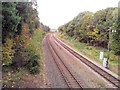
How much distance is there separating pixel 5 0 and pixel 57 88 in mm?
6641

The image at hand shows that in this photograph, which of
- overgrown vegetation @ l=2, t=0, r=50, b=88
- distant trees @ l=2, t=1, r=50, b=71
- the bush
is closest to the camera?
distant trees @ l=2, t=1, r=50, b=71

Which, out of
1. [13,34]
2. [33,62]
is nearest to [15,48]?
[33,62]

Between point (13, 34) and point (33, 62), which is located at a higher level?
point (13, 34)

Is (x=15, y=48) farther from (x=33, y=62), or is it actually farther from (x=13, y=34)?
(x=13, y=34)

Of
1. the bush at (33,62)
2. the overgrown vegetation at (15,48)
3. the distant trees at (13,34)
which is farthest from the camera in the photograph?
the bush at (33,62)

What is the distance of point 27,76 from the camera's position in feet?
67.0

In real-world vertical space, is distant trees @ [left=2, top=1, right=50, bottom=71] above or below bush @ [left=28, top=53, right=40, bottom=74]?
above

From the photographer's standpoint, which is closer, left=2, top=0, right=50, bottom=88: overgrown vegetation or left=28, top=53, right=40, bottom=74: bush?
left=2, top=0, right=50, bottom=88: overgrown vegetation

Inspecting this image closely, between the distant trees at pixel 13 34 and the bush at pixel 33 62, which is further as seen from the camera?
the bush at pixel 33 62

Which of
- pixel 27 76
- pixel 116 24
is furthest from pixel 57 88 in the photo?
pixel 116 24

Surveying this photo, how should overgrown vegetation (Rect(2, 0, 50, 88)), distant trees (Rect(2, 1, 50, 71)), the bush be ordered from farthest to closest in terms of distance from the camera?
the bush, overgrown vegetation (Rect(2, 0, 50, 88)), distant trees (Rect(2, 1, 50, 71))

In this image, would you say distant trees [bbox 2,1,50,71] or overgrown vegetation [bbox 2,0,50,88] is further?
overgrown vegetation [bbox 2,0,50,88]

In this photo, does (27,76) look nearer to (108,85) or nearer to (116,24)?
(108,85)

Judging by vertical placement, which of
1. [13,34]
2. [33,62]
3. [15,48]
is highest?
[13,34]
